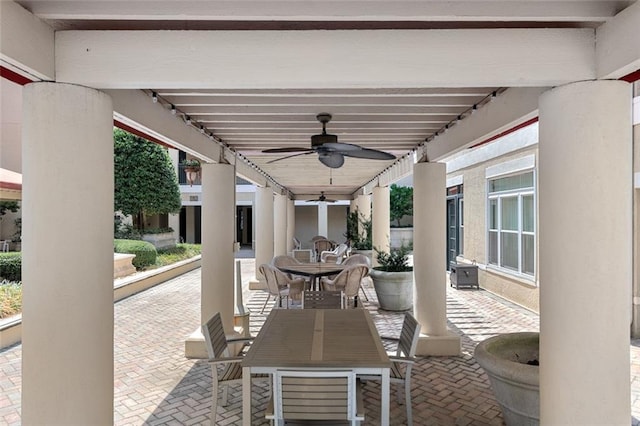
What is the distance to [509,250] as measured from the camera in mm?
8734

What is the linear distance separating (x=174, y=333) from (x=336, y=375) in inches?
183

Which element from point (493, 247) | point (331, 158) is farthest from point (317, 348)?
point (493, 247)

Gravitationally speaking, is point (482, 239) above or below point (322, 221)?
below

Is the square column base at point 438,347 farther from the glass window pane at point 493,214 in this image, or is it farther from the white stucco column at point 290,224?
the white stucco column at point 290,224

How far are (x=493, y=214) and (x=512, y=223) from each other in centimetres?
98

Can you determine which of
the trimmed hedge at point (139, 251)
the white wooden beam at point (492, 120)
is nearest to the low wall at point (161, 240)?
the trimmed hedge at point (139, 251)

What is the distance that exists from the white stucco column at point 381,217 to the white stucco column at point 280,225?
10.3 feet

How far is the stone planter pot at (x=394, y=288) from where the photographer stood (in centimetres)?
761

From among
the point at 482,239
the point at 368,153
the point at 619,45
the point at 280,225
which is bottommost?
the point at 482,239

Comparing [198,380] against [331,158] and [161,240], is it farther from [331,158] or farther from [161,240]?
[161,240]

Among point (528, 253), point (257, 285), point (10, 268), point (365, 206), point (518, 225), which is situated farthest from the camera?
point (365, 206)

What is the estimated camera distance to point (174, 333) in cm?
645

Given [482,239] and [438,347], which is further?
[482,239]

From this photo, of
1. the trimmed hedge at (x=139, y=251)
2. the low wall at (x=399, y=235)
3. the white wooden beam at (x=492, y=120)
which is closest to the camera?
the white wooden beam at (x=492, y=120)
